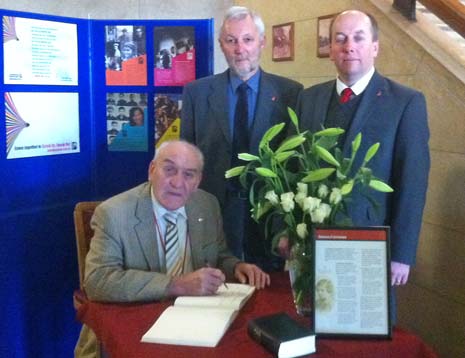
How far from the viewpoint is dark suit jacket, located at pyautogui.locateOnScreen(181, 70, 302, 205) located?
2.51 m

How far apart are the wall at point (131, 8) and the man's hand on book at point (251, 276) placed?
1.77 m

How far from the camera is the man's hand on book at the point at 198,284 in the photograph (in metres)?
1.83

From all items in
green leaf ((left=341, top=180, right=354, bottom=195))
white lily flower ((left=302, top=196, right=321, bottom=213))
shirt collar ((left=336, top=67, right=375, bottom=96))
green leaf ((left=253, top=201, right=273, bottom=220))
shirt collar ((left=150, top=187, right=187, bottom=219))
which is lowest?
shirt collar ((left=150, top=187, right=187, bottom=219))

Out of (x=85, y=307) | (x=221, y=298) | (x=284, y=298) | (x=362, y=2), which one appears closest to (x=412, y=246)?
(x=284, y=298)

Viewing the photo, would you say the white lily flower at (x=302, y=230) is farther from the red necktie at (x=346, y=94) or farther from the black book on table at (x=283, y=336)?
the red necktie at (x=346, y=94)

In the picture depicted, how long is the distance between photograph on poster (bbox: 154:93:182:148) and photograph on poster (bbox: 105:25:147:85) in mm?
127

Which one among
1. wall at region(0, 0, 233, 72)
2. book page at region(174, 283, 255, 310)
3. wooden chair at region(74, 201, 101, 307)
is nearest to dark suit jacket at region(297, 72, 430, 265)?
book page at region(174, 283, 255, 310)

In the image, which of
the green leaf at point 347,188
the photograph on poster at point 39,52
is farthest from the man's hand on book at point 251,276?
the photograph on poster at point 39,52

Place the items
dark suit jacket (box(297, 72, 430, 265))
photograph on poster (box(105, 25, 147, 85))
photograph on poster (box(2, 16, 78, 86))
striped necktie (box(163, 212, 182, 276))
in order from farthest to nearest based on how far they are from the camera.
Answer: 1. photograph on poster (box(105, 25, 147, 85))
2. photograph on poster (box(2, 16, 78, 86))
3. striped necktie (box(163, 212, 182, 276))
4. dark suit jacket (box(297, 72, 430, 265))

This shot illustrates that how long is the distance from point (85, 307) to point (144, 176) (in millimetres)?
1316

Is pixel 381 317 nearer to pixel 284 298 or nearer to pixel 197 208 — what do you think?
pixel 284 298

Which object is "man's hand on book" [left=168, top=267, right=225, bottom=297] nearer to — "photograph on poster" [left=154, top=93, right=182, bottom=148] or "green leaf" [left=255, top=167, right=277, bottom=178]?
"green leaf" [left=255, top=167, right=277, bottom=178]

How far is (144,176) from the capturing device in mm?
3162

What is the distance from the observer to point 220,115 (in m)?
2.53
